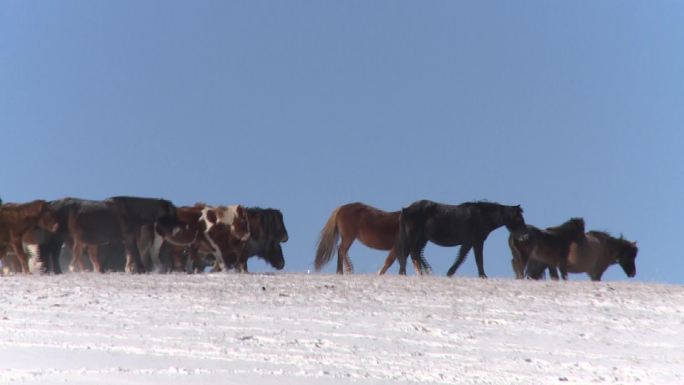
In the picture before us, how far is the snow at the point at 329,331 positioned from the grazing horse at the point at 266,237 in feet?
10.3

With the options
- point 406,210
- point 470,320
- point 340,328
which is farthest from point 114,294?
point 406,210

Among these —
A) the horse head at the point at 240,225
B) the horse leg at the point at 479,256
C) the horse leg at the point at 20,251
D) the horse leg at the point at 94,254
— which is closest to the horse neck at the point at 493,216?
the horse leg at the point at 479,256

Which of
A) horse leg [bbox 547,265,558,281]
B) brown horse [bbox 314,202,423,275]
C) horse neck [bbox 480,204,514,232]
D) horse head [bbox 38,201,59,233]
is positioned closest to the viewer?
horse head [bbox 38,201,59,233]

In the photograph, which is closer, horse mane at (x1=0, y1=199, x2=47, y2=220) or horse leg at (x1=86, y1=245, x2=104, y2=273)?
horse mane at (x1=0, y1=199, x2=47, y2=220)

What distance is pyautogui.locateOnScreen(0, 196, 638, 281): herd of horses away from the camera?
17469mm

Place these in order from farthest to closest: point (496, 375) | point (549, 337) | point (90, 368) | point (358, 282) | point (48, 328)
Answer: point (358, 282)
point (549, 337)
point (48, 328)
point (496, 375)
point (90, 368)

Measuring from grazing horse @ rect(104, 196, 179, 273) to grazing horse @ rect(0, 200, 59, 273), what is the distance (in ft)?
3.13

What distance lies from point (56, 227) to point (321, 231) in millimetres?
4641

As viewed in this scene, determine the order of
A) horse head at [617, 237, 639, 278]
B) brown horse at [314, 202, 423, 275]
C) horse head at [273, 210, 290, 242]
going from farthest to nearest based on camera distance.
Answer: horse head at [617, 237, 639, 278] → brown horse at [314, 202, 423, 275] → horse head at [273, 210, 290, 242]

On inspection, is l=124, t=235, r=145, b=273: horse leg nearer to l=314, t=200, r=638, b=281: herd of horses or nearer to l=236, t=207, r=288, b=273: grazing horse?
l=236, t=207, r=288, b=273: grazing horse

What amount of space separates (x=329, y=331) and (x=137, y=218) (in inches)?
298

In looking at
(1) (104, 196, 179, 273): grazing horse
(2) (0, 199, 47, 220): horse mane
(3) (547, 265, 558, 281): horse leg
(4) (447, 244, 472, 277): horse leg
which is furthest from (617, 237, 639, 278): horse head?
(2) (0, 199, 47, 220): horse mane

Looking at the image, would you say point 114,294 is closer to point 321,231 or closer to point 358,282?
point 358,282

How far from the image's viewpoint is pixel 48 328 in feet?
34.6
